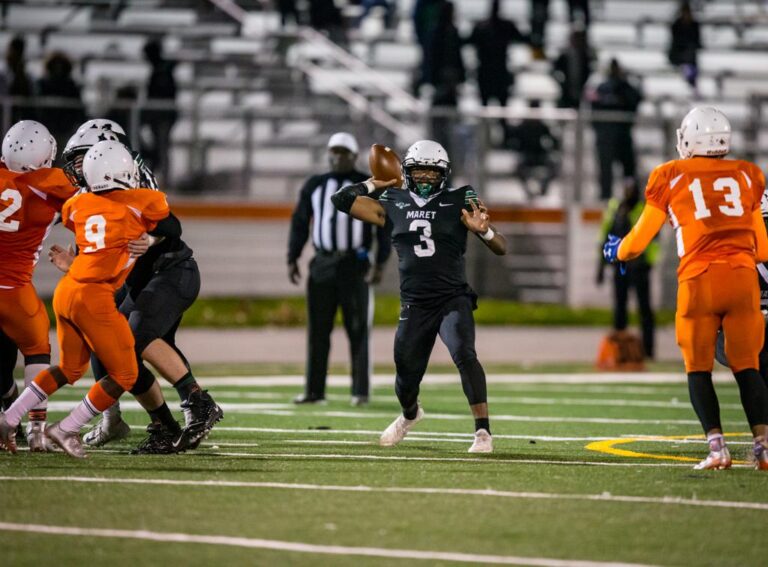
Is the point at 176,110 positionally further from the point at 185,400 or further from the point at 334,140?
the point at 185,400

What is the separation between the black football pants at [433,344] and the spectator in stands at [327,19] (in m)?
15.8

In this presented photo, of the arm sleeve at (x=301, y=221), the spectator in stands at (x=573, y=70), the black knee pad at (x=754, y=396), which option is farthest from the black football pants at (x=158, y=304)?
the spectator in stands at (x=573, y=70)

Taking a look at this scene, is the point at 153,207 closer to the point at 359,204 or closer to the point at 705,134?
the point at 359,204

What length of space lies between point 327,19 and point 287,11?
0.62 meters

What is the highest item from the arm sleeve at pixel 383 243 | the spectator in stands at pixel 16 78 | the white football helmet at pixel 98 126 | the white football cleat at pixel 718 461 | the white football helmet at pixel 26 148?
the spectator in stands at pixel 16 78

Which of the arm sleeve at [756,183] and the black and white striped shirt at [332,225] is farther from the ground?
the arm sleeve at [756,183]

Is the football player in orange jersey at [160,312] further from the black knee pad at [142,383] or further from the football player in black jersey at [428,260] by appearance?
the football player in black jersey at [428,260]

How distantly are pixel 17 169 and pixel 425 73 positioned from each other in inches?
531

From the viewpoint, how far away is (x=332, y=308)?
12.2 m

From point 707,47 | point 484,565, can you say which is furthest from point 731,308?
point 707,47

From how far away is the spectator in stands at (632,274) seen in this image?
16.0 m

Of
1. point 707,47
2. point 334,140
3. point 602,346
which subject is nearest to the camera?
point 334,140

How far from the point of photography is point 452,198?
8844 millimetres

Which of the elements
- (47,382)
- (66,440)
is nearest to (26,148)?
(47,382)
